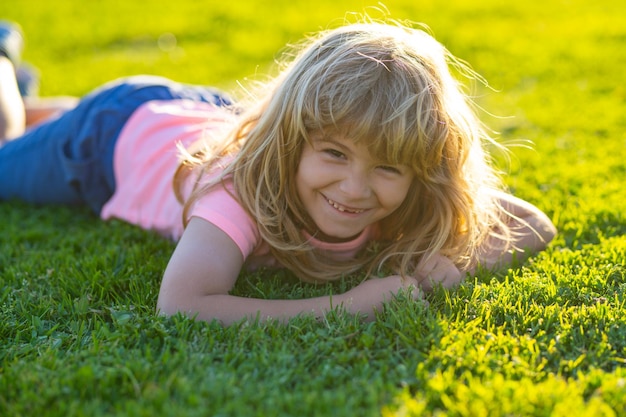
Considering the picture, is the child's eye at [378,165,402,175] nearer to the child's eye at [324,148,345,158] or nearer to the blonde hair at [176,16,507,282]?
the blonde hair at [176,16,507,282]

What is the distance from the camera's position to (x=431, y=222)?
314cm

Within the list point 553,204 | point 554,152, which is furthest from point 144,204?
point 554,152

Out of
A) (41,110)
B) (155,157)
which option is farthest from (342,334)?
(41,110)

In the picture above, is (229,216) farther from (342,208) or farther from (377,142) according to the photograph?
(377,142)

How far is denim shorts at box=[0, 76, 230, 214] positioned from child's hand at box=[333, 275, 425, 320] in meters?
1.78

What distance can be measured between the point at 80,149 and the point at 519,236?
2.49 m

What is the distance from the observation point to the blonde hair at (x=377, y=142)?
275cm

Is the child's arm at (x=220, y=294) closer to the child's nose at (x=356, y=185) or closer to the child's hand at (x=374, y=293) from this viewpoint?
the child's hand at (x=374, y=293)

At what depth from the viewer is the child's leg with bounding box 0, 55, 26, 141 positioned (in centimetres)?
482

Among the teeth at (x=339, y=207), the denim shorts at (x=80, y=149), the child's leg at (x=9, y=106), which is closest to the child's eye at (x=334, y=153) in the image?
the teeth at (x=339, y=207)

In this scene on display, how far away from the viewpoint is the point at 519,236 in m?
3.37

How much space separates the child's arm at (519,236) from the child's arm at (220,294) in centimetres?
55

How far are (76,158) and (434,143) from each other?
7.52 ft

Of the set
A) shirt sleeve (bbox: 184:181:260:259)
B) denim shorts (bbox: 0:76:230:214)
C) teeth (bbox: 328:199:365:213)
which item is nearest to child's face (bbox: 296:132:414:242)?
teeth (bbox: 328:199:365:213)
